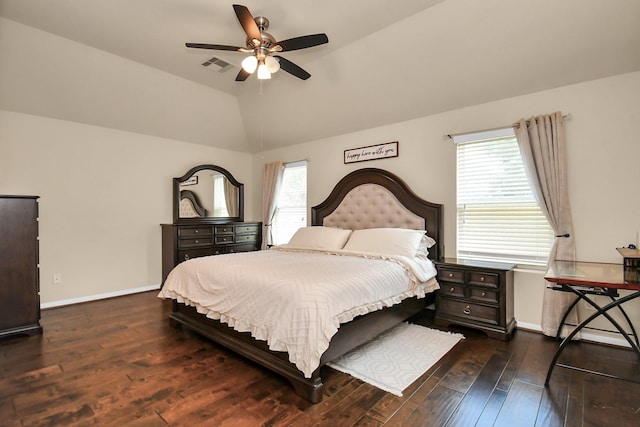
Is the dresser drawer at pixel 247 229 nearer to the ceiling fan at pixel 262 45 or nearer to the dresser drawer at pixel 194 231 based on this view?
the dresser drawer at pixel 194 231

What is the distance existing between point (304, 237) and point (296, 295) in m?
2.23

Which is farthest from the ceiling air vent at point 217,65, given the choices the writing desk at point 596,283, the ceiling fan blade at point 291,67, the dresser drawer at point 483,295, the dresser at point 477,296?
the writing desk at point 596,283

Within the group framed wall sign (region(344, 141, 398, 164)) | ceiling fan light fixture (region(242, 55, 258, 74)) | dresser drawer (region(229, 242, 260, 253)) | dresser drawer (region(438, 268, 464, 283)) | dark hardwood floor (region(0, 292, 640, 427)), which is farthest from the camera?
dresser drawer (region(229, 242, 260, 253))

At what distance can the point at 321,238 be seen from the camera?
4.09m

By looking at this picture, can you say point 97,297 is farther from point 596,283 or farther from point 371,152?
point 596,283

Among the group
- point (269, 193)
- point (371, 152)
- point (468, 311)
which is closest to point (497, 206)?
point (468, 311)

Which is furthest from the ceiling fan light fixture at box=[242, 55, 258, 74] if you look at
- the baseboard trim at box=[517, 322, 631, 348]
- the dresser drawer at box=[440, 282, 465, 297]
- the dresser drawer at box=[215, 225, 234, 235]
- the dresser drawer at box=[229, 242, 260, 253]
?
the baseboard trim at box=[517, 322, 631, 348]

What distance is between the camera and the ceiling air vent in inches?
151

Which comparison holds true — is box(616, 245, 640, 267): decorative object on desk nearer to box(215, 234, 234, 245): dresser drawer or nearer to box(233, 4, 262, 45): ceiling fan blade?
box(233, 4, 262, 45): ceiling fan blade

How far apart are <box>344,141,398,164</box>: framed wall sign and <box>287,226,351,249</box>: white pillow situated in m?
1.17

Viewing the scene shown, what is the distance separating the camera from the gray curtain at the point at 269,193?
5.61 metres

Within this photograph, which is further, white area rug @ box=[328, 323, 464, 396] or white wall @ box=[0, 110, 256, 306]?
white wall @ box=[0, 110, 256, 306]

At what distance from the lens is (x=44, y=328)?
3.29m

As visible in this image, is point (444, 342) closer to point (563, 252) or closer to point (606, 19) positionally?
point (563, 252)
